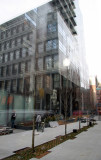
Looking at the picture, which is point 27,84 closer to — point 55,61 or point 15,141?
point 55,61

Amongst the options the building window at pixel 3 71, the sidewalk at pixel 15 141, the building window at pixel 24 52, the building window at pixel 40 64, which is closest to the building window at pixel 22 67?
the building window at pixel 24 52

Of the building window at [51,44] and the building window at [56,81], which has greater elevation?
the building window at [51,44]

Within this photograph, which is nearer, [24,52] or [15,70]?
[24,52]

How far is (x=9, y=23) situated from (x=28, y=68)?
14.4 m

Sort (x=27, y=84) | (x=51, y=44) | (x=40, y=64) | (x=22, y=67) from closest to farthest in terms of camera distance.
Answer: (x=27, y=84) < (x=51, y=44) < (x=40, y=64) < (x=22, y=67)

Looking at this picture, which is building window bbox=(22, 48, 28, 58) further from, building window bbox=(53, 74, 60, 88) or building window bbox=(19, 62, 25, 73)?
building window bbox=(53, 74, 60, 88)

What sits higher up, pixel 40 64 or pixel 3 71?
pixel 40 64

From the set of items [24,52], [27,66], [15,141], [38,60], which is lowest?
[15,141]

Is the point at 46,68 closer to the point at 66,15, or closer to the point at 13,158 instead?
the point at 66,15

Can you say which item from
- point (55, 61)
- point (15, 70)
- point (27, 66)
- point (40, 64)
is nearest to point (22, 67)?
point (27, 66)

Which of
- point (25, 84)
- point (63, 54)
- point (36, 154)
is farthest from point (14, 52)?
point (36, 154)

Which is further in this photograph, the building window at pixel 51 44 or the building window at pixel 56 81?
the building window at pixel 51 44

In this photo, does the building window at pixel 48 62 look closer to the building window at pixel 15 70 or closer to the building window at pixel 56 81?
the building window at pixel 56 81

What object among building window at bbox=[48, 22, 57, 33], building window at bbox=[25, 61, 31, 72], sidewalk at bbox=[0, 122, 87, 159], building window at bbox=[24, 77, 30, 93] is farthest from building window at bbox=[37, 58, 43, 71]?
sidewalk at bbox=[0, 122, 87, 159]
